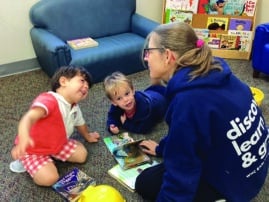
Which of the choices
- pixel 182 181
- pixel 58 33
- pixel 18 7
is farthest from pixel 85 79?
pixel 18 7

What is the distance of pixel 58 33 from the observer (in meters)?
2.58

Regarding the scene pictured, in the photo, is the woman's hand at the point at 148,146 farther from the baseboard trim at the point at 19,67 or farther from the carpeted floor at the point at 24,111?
the baseboard trim at the point at 19,67

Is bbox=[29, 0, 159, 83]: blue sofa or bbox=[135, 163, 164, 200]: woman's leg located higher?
bbox=[29, 0, 159, 83]: blue sofa

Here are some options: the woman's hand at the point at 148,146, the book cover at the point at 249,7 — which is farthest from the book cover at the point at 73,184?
the book cover at the point at 249,7

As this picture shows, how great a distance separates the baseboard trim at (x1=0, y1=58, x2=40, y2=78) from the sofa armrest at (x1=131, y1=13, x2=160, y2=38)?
96 cm

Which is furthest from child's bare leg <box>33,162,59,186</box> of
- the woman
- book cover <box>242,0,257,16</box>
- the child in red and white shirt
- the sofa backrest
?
book cover <box>242,0,257,16</box>

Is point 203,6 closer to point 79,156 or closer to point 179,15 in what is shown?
point 179,15

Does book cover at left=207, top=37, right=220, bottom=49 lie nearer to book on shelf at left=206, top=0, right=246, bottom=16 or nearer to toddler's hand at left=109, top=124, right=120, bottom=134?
book on shelf at left=206, top=0, right=246, bottom=16

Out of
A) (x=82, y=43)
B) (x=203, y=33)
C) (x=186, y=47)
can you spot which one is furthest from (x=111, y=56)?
(x=186, y=47)

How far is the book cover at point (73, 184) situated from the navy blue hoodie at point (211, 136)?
507mm

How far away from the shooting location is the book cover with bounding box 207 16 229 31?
2.91 metres

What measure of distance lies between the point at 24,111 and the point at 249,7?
216 centimetres

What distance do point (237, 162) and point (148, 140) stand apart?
80 cm

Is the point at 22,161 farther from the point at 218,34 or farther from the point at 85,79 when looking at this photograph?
the point at 218,34
